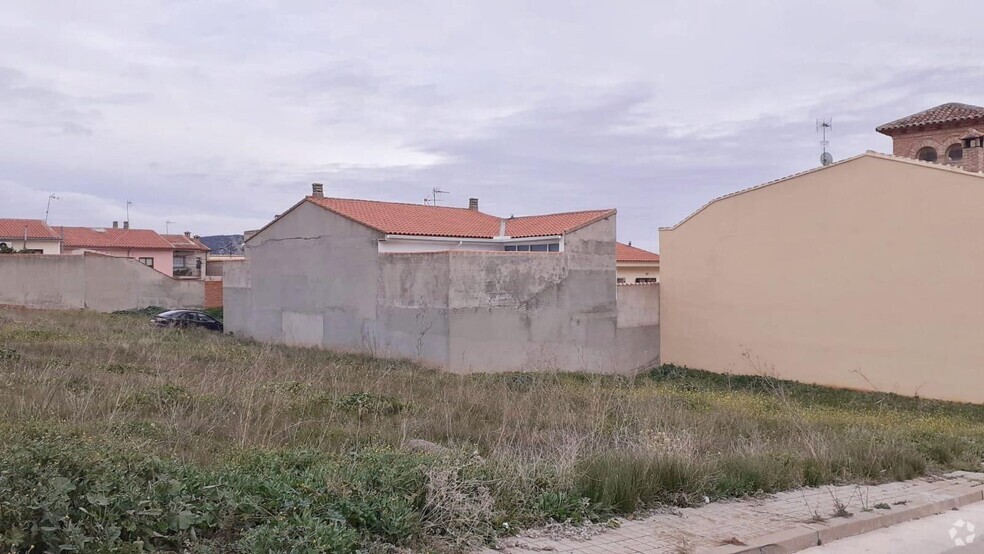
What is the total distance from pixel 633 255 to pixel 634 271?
1.98 metres

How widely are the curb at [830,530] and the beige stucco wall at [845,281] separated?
45.0ft

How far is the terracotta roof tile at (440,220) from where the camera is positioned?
85.9 ft


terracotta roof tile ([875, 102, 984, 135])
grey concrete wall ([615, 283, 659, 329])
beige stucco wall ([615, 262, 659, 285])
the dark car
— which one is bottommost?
the dark car

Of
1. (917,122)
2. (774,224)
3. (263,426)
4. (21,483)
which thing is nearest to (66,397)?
(263,426)

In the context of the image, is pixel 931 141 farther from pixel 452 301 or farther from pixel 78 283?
pixel 78 283

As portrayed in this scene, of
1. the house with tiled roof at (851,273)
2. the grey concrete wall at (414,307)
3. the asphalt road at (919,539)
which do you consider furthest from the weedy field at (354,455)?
the grey concrete wall at (414,307)

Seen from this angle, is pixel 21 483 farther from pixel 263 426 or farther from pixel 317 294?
pixel 317 294

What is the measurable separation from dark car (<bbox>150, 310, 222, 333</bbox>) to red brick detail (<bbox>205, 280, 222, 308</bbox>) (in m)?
9.58

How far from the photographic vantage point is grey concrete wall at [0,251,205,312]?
40469 millimetres

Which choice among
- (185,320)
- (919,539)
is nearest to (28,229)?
(185,320)

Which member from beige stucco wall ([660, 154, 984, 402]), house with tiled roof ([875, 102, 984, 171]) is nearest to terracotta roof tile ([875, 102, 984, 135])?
house with tiled roof ([875, 102, 984, 171])

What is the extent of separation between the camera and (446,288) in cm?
2205

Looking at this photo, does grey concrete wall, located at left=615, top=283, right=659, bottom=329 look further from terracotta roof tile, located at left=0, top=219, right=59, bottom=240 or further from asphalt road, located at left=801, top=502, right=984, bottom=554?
terracotta roof tile, located at left=0, top=219, right=59, bottom=240

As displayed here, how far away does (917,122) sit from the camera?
26.7m
